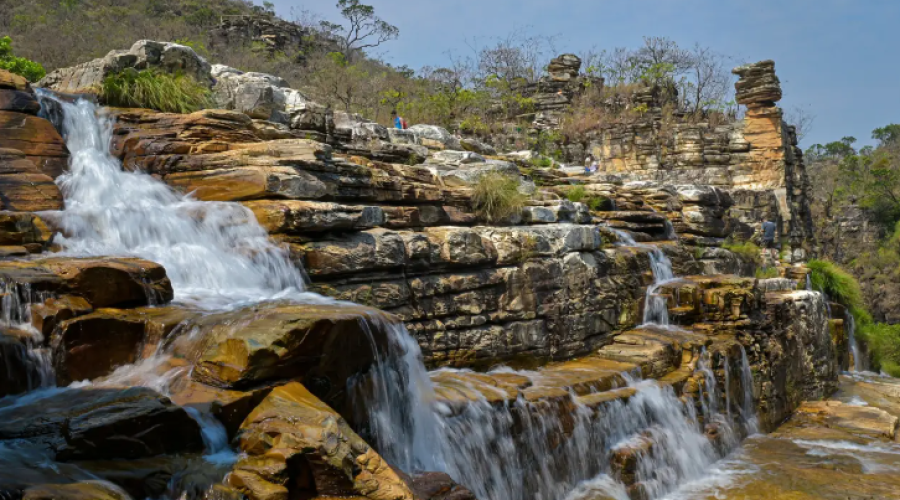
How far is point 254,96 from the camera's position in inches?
389

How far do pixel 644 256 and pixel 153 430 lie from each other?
8.32 meters

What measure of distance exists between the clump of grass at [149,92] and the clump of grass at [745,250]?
36.3 feet

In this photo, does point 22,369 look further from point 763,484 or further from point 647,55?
point 647,55

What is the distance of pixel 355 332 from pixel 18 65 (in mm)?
10572

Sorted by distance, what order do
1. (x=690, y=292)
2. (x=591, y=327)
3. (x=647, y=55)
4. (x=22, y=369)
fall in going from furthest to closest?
(x=647, y=55), (x=690, y=292), (x=591, y=327), (x=22, y=369)

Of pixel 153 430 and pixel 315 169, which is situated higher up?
pixel 315 169

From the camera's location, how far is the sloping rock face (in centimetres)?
675

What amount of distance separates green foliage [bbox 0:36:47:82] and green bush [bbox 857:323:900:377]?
1772 centimetres

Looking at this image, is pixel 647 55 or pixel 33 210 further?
pixel 647 55

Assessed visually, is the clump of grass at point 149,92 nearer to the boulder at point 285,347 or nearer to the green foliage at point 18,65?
the green foliage at point 18,65

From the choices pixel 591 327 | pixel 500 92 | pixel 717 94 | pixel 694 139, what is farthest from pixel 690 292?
pixel 717 94

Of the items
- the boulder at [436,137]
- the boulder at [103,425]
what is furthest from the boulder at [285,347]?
the boulder at [436,137]

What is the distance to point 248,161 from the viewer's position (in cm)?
735

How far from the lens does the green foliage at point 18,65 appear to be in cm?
1155
